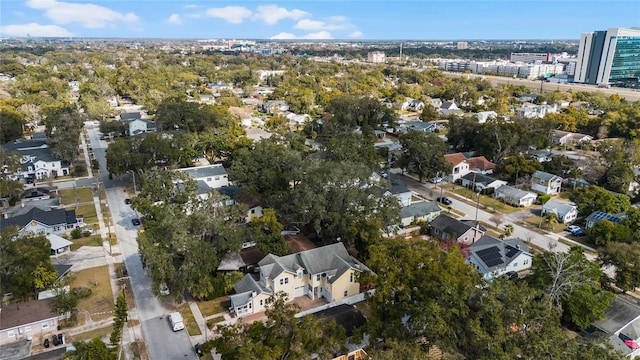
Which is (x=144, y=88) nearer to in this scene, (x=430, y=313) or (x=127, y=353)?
(x=127, y=353)

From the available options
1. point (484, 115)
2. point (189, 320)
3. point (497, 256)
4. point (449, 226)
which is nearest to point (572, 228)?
point (449, 226)

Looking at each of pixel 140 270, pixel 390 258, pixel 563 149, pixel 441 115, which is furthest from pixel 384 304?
pixel 441 115

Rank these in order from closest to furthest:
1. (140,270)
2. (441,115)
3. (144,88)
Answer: (140,270) → (441,115) → (144,88)

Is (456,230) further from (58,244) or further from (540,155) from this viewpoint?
(58,244)

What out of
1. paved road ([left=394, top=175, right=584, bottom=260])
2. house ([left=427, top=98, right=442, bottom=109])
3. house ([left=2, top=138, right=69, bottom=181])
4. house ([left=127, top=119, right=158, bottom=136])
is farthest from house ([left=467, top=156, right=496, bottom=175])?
house ([left=2, top=138, right=69, bottom=181])

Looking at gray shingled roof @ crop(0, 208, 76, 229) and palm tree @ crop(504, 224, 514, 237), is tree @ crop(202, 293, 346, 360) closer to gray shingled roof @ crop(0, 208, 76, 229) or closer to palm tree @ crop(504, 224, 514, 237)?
palm tree @ crop(504, 224, 514, 237)
